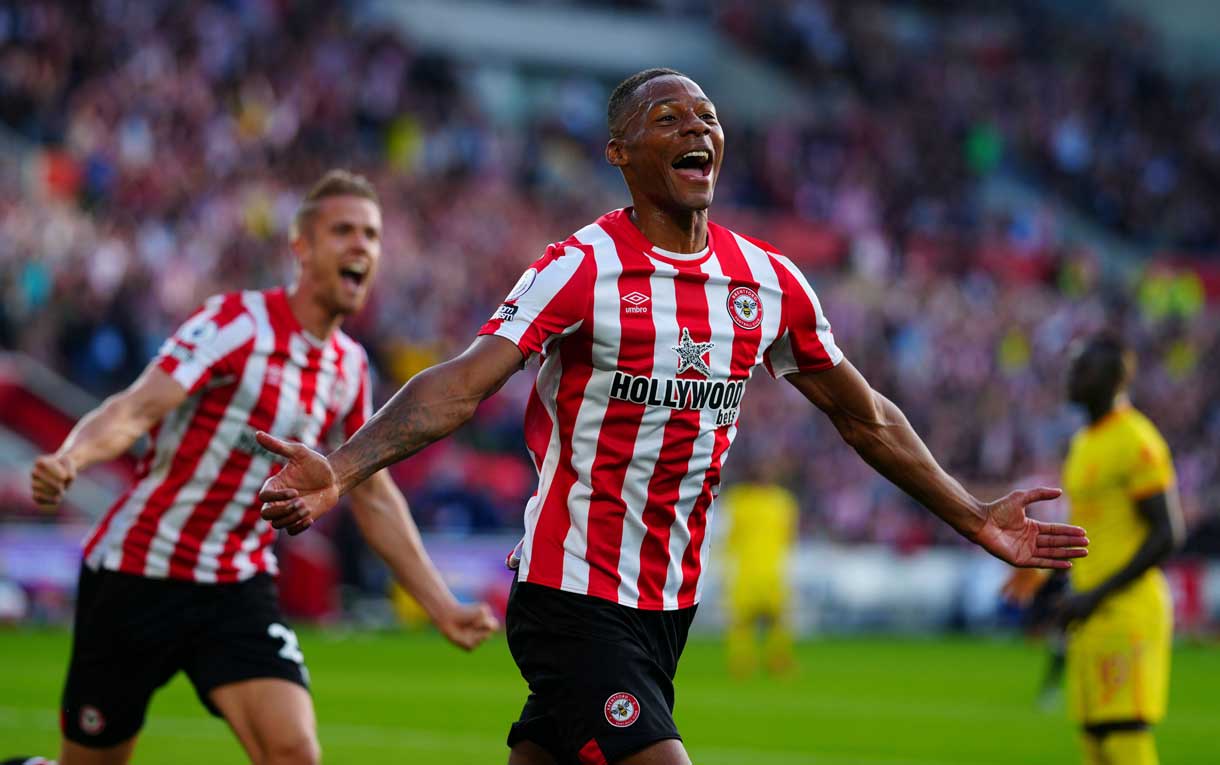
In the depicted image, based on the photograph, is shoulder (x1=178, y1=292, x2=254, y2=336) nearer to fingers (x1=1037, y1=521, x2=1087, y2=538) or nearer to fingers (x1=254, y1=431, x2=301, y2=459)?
fingers (x1=254, y1=431, x2=301, y2=459)

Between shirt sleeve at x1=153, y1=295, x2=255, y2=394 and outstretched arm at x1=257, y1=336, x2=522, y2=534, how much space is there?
2.22m

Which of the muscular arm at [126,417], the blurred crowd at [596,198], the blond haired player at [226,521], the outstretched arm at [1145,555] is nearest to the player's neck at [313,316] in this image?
the blond haired player at [226,521]

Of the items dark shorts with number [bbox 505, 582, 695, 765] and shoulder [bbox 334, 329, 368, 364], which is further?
shoulder [bbox 334, 329, 368, 364]

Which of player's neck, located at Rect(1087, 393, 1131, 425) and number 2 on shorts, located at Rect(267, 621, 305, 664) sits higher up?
player's neck, located at Rect(1087, 393, 1131, 425)

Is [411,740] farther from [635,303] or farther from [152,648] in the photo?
[635,303]

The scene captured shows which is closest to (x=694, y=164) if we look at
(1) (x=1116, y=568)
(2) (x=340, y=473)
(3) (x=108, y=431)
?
(2) (x=340, y=473)

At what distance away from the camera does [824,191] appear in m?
34.6

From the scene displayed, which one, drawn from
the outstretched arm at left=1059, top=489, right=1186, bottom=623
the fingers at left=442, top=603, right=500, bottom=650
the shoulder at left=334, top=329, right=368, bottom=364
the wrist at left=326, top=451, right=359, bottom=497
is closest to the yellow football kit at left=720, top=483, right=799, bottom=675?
the outstretched arm at left=1059, top=489, right=1186, bottom=623

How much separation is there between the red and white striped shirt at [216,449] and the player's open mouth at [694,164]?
2419 mm

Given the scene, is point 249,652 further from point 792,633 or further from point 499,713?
point 792,633

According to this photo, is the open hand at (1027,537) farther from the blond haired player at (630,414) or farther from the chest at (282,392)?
the chest at (282,392)

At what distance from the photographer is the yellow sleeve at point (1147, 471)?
797cm

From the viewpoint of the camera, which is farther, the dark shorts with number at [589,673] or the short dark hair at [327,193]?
the short dark hair at [327,193]

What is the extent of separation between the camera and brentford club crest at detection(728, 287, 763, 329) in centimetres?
516
